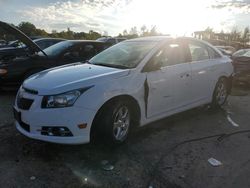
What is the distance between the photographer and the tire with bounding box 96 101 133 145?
4023 mm

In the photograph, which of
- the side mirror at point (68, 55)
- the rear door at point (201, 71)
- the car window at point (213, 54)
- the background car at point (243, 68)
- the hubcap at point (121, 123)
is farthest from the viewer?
the background car at point (243, 68)

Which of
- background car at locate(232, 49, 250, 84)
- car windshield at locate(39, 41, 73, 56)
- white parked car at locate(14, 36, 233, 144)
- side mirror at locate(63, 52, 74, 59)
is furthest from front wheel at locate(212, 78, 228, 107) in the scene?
car windshield at locate(39, 41, 73, 56)

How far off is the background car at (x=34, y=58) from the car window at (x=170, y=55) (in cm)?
363

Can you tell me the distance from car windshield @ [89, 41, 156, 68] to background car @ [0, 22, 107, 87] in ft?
8.72

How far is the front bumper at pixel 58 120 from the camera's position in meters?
3.75

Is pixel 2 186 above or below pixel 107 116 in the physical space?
below

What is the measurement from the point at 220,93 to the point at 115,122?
348cm

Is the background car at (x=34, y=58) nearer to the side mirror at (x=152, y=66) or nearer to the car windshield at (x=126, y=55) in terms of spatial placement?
the car windshield at (x=126, y=55)

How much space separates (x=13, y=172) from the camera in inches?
140

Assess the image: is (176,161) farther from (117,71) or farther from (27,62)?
(27,62)

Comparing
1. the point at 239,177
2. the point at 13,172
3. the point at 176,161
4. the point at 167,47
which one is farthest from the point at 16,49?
the point at 239,177

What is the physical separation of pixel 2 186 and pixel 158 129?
9.34 ft

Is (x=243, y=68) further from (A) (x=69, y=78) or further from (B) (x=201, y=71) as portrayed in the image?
(A) (x=69, y=78)


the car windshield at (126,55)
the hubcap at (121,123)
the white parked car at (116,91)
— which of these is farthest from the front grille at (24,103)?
the car windshield at (126,55)
